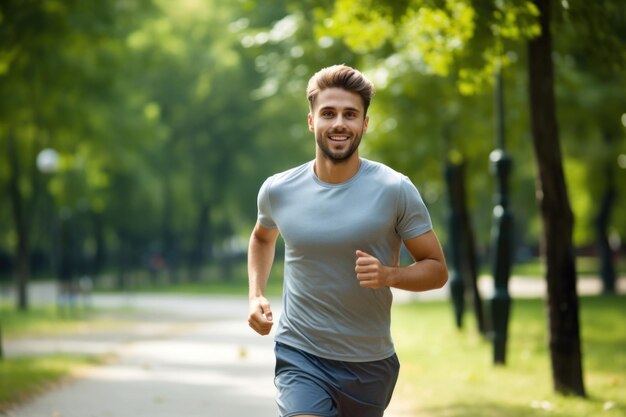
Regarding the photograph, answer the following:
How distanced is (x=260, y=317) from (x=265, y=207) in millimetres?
541

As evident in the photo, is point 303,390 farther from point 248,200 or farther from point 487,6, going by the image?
point 248,200

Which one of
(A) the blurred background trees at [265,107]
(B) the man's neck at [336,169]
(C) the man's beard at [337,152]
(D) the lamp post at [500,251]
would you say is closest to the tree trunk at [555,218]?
(A) the blurred background trees at [265,107]

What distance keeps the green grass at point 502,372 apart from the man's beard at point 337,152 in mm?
5250

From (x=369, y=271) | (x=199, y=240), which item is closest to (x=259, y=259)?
(x=369, y=271)

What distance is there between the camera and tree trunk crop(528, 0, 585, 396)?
1046 centimetres

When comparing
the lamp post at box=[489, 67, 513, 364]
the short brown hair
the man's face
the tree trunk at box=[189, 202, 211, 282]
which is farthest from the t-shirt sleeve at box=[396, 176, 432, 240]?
the tree trunk at box=[189, 202, 211, 282]

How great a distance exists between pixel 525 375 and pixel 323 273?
27.5 ft

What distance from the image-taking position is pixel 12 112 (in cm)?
2267

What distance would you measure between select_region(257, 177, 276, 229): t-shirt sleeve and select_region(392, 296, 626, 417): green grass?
4.95 metres

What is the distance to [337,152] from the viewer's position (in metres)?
4.54

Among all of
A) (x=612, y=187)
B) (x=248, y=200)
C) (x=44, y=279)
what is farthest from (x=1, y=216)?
(x=612, y=187)

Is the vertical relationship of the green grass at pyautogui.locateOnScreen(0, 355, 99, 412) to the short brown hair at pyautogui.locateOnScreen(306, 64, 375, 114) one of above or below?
below

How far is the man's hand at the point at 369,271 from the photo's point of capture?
167 inches

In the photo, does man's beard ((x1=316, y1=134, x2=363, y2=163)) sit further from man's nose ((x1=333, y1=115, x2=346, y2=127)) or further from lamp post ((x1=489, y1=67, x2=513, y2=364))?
lamp post ((x1=489, y1=67, x2=513, y2=364))
